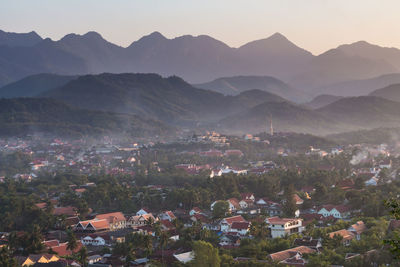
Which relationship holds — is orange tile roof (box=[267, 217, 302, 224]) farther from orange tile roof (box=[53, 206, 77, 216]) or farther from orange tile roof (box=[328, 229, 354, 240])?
orange tile roof (box=[53, 206, 77, 216])

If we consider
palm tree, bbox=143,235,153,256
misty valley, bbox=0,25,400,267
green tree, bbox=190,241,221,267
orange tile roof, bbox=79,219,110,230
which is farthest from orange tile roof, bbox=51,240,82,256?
green tree, bbox=190,241,221,267

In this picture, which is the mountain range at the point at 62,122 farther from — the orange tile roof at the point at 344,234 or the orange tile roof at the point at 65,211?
the orange tile roof at the point at 344,234

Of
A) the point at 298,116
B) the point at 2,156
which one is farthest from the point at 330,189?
the point at 298,116

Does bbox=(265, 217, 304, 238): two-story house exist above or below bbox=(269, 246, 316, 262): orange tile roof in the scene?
below

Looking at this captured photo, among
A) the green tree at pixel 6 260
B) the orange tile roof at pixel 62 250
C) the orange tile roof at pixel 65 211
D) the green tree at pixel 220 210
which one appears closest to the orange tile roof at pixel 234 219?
the green tree at pixel 220 210

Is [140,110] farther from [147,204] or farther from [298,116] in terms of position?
[147,204]

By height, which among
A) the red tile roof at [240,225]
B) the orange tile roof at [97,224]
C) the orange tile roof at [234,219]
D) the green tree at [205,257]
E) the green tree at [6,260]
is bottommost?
the orange tile roof at [97,224]

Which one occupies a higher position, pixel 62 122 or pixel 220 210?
pixel 62 122

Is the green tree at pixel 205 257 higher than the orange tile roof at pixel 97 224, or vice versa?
the green tree at pixel 205 257

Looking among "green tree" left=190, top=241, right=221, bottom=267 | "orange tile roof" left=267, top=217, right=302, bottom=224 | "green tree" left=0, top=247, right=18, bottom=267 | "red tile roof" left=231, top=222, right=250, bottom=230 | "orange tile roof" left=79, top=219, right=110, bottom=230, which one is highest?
"green tree" left=190, top=241, right=221, bottom=267

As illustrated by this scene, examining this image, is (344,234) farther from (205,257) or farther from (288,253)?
(205,257)

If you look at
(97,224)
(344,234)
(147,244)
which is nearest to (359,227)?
(344,234)
